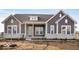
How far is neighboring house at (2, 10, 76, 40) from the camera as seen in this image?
570cm

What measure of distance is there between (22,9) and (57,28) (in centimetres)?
54

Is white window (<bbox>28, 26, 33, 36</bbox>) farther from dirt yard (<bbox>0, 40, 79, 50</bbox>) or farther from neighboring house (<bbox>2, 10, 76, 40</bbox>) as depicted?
dirt yard (<bbox>0, 40, 79, 50</bbox>)

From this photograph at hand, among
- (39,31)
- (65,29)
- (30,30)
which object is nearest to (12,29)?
(30,30)

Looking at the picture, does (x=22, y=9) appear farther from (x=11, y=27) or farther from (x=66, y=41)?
(x=66, y=41)

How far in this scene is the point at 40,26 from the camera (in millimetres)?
5684

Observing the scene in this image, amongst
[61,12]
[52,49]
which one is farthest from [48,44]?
[61,12]

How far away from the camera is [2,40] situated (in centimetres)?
577

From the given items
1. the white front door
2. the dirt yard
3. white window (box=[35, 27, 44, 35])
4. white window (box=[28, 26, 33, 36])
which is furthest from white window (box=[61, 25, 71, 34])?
the white front door

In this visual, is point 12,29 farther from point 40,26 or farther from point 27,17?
point 40,26

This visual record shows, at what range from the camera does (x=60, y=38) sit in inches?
227

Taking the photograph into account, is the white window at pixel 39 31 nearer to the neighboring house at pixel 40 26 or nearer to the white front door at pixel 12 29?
the neighboring house at pixel 40 26

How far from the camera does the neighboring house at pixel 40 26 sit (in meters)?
5.70
